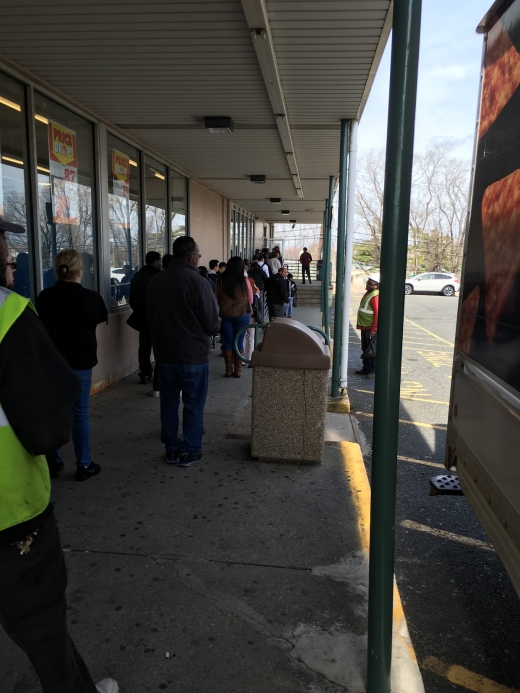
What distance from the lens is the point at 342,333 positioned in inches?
274

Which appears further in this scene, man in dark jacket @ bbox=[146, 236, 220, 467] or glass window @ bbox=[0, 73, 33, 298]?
glass window @ bbox=[0, 73, 33, 298]

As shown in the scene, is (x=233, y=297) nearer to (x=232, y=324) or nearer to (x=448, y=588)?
(x=232, y=324)

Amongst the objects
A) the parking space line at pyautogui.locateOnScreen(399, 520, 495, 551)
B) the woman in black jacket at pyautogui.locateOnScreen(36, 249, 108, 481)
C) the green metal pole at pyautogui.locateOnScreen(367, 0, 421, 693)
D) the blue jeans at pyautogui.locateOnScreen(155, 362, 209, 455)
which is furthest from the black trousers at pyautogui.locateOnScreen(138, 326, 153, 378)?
the green metal pole at pyautogui.locateOnScreen(367, 0, 421, 693)

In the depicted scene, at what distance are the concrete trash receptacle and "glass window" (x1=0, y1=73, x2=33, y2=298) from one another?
2430 mm

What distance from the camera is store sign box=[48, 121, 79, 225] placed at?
589 centimetres

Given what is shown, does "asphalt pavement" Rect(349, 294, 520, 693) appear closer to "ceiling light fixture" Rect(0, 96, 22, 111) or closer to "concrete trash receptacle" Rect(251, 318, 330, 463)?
"concrete trash receptacle" Rect(251, 318, 330, 463)

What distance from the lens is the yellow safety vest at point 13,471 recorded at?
159 centimetres

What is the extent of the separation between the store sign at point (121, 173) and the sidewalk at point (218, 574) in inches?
157

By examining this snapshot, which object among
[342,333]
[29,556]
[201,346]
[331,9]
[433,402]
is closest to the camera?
[29,556]

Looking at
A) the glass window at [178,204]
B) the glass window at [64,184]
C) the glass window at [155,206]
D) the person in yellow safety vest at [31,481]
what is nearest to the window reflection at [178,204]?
the glass window at [178,204]

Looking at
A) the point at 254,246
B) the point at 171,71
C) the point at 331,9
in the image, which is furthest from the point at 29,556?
the point at 254,246

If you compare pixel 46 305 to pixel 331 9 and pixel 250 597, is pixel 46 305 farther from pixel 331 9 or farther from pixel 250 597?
pixel 331 9

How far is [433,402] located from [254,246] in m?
18.4

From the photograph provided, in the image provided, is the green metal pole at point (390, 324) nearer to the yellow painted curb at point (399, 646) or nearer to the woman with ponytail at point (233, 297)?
the yellow painted curb at point (399, 646)
